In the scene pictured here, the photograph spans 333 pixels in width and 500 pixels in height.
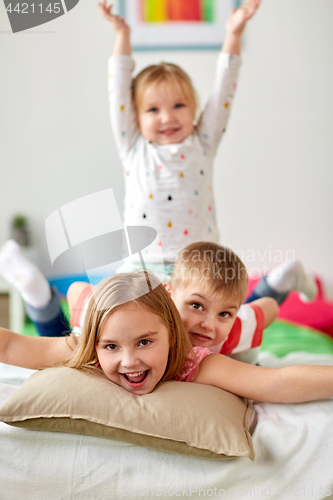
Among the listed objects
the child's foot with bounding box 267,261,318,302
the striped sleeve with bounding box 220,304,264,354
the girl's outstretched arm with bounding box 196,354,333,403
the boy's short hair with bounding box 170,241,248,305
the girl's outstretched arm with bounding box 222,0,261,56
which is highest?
the girl's outstretched arm with bounding box 222,0,261,56

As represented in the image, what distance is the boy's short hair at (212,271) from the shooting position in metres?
0.70

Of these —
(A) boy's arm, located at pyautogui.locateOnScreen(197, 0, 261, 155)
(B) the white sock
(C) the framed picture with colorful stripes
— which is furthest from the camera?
(C) the framed picture with colorful stripes

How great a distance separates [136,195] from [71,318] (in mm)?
366

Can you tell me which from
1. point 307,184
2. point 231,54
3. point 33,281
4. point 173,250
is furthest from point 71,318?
point 307,184

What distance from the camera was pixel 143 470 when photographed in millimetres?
548

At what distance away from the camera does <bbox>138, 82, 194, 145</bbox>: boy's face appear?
105cm

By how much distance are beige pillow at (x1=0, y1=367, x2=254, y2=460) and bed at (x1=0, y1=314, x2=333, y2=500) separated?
2cm

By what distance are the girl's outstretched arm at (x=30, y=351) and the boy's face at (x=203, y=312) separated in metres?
0.19

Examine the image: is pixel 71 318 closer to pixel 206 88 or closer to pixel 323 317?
pixel 323 317

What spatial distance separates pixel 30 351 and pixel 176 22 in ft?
5.02

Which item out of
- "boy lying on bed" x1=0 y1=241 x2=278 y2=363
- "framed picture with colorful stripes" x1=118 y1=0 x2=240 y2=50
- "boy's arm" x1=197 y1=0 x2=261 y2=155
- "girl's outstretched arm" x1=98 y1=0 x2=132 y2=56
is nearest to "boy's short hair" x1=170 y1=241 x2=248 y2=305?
"boy lying on bed" x1=0 y1=241 x2=278 y2=363

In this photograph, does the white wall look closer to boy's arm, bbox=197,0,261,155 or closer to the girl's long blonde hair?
boy's arm, bbox=197,0,261,155

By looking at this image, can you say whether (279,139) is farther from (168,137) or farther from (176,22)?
(168,137)

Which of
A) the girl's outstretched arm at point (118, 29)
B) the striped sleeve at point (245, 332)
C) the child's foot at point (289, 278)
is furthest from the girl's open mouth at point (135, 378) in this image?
the girl's outstretched arm at point (118, 29)
